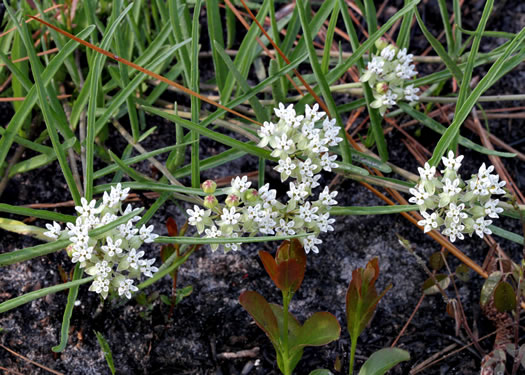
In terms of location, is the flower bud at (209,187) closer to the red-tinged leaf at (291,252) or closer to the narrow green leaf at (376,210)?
the red-tinged leaf at (291,252)

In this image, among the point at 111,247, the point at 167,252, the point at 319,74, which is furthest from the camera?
the point at 167,252

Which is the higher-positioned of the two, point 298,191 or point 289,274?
point 298,191

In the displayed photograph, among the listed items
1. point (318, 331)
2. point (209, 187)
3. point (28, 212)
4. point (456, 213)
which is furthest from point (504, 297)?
point (28, 212)

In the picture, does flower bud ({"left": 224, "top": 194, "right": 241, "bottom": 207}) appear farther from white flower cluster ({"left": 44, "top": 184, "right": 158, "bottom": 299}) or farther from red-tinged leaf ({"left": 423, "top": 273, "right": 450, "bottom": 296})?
red-tinged leaf ({"left": 423, "top": 273, "right": 450, "bottom": 296})

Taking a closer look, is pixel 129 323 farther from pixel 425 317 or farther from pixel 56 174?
pixel 425 317

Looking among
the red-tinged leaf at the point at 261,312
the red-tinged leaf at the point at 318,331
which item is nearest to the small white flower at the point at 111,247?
the red-tinged leaf at the point at 261,312

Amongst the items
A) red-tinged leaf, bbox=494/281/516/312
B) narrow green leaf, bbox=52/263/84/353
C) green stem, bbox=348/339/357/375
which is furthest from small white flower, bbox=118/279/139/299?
red-tinged leaf, bbox=494/281/516/312

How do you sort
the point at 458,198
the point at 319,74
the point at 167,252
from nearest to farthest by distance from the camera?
the point at 458,198
the point at 319,74
the point at 167,252

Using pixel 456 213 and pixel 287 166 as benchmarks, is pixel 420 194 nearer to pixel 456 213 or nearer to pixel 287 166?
pixel 456 213
